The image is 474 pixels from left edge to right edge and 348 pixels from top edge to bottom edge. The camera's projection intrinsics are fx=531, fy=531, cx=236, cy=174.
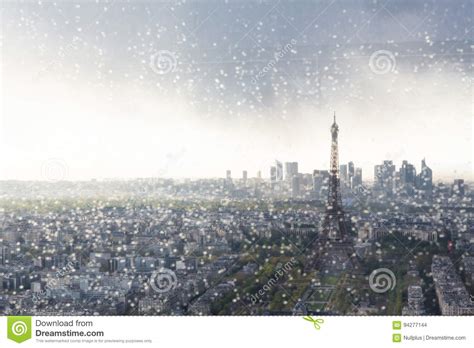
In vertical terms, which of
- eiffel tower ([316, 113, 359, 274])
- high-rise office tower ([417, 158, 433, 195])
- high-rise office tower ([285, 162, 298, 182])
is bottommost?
eiffel tower ([316, 113, 359, 274])

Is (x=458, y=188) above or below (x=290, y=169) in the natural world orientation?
below

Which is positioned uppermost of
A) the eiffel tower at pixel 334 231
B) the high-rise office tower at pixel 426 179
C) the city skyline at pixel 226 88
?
the city skyline at pixel 226 88

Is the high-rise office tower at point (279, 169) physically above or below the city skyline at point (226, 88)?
below

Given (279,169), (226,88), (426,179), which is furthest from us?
(226,88)

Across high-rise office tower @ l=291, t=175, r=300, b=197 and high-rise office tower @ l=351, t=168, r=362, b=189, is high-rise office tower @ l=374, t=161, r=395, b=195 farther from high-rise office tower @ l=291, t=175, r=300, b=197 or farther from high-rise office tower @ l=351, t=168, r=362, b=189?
high-rise office tower @ l=291, t=175, r=300, b=197

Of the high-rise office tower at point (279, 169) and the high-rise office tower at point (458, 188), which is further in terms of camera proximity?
the high-rise office tower at point (279, 169)

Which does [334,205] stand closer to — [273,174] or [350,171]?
[350,171]

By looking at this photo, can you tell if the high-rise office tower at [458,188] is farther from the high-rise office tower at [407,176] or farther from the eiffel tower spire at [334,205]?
the eiffel tower spire at [334,205]

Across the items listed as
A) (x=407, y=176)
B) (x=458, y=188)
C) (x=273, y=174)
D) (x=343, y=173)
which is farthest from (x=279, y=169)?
(x=458, y=188)

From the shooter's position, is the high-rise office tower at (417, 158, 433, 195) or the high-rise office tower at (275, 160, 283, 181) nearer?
the high-rise office tower at (417, 158, 433, 195)

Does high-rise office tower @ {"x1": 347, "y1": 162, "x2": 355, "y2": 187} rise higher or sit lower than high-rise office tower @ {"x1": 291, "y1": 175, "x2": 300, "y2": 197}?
higher

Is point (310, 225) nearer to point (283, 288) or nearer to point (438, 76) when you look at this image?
point (283, 288)

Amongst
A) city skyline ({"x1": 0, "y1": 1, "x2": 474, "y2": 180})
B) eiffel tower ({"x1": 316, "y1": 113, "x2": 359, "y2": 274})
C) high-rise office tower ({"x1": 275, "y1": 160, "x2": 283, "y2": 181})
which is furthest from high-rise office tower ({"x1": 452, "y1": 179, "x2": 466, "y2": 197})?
high-rise office tower ({"x1": 275, "y1": 160, "x2": 283, "y2": 181})

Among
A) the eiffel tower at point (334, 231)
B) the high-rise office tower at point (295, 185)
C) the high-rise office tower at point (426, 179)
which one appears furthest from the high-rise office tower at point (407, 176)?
the high-rise office tower at point (295, 185)
